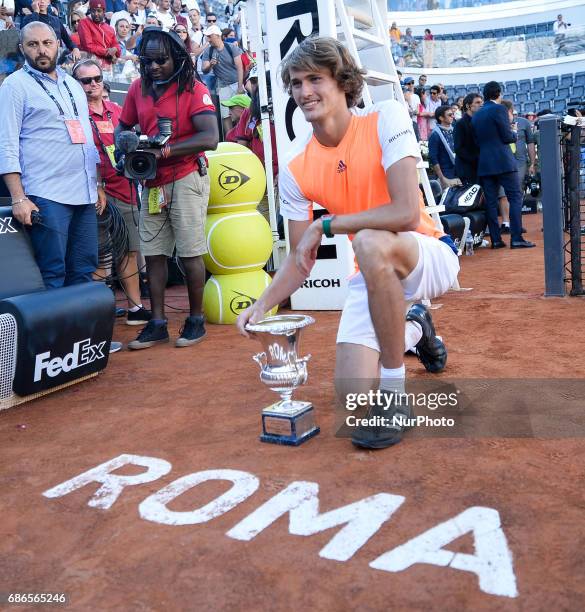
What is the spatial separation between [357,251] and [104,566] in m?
1.32

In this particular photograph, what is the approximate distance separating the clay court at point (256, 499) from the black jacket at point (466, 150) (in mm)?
4911

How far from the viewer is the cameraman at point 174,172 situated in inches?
173

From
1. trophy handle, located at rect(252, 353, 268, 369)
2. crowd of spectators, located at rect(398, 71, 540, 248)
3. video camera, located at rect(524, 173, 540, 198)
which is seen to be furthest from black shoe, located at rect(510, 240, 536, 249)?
trophy handle, located at rect(252, 353, 268, 369)

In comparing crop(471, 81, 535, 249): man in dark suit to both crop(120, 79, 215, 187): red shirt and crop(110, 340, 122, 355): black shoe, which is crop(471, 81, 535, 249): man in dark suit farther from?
crop(110, 340, 122, 355): black shoe

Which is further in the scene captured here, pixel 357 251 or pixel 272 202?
pixel 272 202

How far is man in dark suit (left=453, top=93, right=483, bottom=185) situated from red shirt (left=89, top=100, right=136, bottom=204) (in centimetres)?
434

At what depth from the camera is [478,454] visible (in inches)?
95.7

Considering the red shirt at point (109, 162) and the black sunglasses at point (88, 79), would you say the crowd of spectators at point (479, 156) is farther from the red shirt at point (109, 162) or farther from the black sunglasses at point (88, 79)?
the black sunglasses at point (88, 79)

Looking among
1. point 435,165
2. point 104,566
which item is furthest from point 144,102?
point 435,165

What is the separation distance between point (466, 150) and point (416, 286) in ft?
20.0

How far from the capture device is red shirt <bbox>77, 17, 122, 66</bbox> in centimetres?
974

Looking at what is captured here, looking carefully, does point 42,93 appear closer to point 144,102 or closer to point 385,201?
point 144,102

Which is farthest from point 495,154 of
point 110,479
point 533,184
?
point 110,479

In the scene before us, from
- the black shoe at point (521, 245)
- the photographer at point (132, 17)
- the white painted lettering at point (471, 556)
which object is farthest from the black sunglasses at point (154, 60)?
the photographer at point (132, 17)
